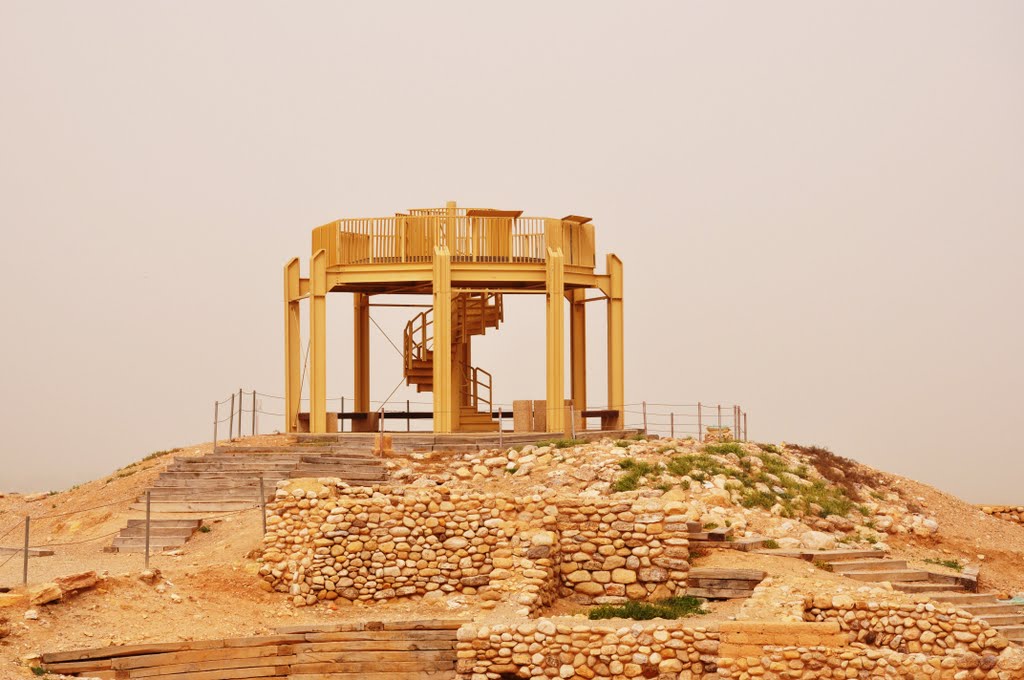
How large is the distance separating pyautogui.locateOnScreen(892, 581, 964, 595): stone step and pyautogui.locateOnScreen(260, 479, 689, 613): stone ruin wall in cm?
365

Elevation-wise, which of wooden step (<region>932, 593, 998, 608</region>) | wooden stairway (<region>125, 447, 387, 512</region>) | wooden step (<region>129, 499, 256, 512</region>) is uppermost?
wooden stairway (<region>125, 447, 387, 512</region>)

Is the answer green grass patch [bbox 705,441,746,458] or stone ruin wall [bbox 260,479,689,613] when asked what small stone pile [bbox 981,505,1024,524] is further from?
stone ruin wall [bbox 260,479,689,613]

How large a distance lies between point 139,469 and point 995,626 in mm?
20980

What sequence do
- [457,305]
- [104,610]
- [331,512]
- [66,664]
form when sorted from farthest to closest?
1. [457,305]
2. [331,512]
3. [104,610]
4. [66,664]

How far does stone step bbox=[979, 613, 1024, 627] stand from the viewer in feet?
74.9

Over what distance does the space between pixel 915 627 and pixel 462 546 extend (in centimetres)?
764

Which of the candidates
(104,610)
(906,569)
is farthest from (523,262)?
(104,610)

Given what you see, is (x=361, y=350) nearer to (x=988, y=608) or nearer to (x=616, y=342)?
(x=616, y=342)

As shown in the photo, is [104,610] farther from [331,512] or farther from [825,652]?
[825,652]

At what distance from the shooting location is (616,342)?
37.4 m

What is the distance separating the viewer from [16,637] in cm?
2089

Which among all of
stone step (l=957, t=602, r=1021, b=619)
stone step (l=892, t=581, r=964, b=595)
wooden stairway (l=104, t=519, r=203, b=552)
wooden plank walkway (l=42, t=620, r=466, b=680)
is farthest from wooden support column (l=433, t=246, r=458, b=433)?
stone step (l=957, t=602, r=1021, b=619)

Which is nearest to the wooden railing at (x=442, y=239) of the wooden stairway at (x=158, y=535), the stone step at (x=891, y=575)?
the wooden stairway at (x=158, y=535)

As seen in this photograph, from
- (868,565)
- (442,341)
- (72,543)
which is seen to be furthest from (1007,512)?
(72,543)
